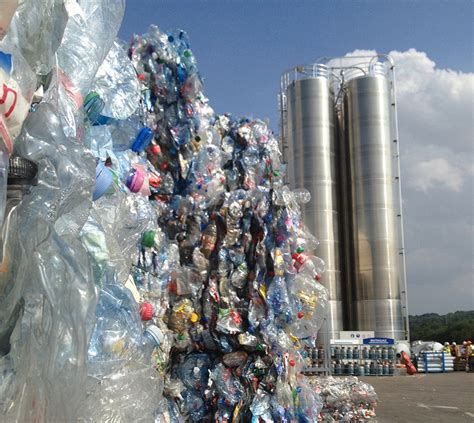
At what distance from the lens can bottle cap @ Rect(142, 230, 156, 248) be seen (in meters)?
3.33

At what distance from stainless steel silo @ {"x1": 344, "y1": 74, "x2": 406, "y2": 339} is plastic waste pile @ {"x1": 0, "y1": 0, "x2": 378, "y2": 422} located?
14.0 meters

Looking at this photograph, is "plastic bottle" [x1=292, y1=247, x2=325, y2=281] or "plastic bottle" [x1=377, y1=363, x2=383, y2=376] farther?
"plastic bottle" [x1=377, y1=363, x2=383, y2=376]

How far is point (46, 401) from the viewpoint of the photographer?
1373 millimetres

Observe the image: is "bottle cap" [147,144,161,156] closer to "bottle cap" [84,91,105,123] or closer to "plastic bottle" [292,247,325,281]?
"plastic bottle" [292,247,325,281]

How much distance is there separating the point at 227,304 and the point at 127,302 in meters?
2.45

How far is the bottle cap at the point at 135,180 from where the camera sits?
280 cm

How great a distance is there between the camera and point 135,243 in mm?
2586

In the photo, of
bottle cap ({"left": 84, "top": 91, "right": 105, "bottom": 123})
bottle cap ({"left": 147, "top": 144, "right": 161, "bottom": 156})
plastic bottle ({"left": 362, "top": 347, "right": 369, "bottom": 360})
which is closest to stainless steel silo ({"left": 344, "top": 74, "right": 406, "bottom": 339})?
plastic bottle ({"left": 362, "top": 347, "right": 369, "bottom": 360})

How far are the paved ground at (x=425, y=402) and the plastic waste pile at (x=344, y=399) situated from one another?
0.82 m

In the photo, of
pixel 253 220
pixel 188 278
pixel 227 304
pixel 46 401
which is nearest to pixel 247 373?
pixel 227 304

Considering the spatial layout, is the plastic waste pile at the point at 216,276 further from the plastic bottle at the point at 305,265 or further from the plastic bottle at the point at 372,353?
the plastic bottle at the point at 372,353

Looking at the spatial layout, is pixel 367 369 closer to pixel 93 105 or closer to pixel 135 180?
pixel 135 180

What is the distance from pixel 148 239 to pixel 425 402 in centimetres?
722

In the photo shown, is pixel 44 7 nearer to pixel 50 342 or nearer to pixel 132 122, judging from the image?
pixel 50 342
